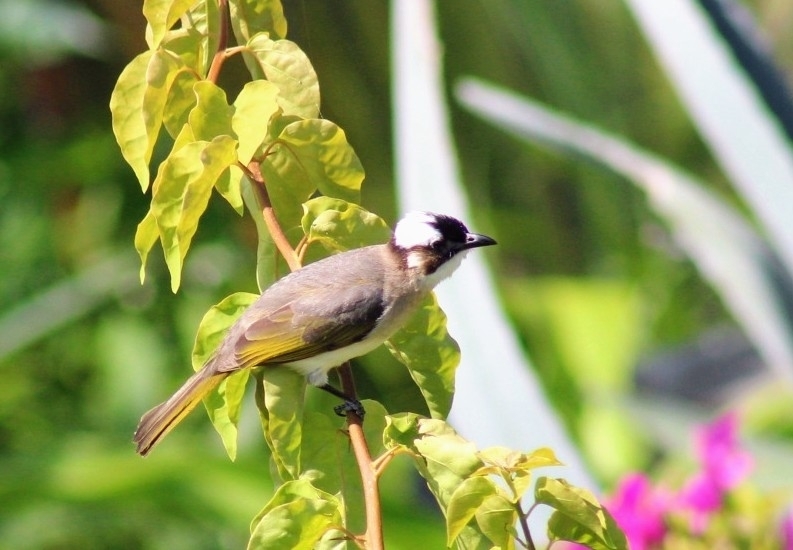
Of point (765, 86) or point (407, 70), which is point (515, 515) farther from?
point (407, 70)

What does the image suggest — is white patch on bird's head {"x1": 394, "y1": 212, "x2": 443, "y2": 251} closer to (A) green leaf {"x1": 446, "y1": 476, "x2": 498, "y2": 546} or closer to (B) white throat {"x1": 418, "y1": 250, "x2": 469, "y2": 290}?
(B) white throat {"x1": 418, "y1": 250, "x2": 469, "y2": 290}

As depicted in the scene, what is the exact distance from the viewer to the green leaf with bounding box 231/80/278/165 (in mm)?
1056

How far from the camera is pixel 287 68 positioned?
1.15m

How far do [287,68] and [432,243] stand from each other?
0.65 metres

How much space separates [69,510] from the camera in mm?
3139

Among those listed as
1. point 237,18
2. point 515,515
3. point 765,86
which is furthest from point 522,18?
point 515,515

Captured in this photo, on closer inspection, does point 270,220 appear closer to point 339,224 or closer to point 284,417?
point 339,224

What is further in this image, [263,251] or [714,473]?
[714,473]

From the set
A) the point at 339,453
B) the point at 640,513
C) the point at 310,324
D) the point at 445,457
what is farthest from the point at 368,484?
the point at 640,513

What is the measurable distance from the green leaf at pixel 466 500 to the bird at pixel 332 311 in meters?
0.30

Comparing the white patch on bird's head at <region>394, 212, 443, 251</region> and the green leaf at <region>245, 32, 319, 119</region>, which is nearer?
the green leaf at <region>245, 32, 319, 119</region>

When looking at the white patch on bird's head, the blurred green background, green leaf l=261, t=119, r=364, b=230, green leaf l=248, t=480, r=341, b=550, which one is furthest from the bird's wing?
the blurred green background

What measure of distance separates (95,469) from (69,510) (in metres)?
0.21

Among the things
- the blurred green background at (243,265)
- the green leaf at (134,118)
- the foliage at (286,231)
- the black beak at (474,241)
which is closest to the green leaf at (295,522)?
the foliage at (286,231)
